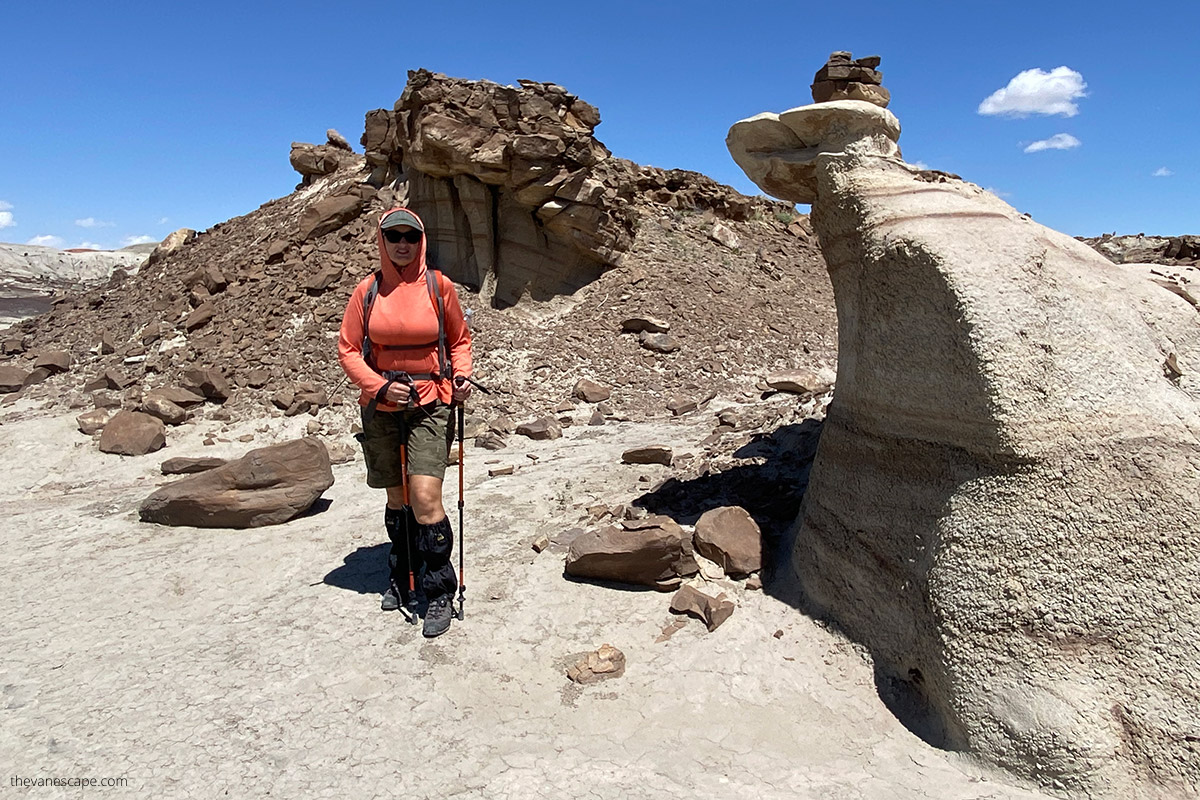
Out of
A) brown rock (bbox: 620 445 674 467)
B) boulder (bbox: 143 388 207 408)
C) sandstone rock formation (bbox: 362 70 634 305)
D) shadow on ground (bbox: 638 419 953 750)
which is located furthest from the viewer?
sandstone rock formation (bbox: 362 70 634 305)

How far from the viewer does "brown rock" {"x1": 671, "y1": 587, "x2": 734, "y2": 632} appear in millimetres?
3565

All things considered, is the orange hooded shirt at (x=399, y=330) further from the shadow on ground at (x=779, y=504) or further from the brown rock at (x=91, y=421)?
the brown rock at (x=91, y=421)

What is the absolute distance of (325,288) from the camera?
10477 millimetres

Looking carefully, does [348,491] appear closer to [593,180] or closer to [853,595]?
[853,595]

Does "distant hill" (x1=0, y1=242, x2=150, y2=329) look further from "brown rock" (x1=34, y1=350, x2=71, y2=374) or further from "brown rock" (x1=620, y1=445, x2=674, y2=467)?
"brown rock" (x1=620, y1=445, x2=674, y2=467)

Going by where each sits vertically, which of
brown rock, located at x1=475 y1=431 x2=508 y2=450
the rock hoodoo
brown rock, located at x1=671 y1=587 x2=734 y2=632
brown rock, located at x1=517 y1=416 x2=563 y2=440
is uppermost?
the rock hoodoo

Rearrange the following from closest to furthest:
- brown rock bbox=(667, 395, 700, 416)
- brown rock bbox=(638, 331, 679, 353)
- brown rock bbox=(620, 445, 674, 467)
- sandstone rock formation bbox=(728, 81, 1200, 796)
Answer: sandstone rock formation bbox=(728, 81, 1200, 796) < brown rock bbox=(620, 445, 674, 467) < brown rock bbox=(667, 395, 700, 416) < brown rock bbox=(638, 331, 679, 353)

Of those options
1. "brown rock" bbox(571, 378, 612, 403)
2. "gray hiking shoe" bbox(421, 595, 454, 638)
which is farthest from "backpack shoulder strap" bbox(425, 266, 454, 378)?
"brown rock" bbox(571, 378, 612, 403)

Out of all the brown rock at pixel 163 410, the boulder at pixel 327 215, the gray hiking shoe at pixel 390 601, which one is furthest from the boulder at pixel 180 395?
the gray hiking shoe at pixel 390 601

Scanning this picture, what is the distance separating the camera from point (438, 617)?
11.8 ft

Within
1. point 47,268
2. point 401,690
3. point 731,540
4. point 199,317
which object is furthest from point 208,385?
point 47,268

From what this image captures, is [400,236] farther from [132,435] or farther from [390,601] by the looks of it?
[132,435]

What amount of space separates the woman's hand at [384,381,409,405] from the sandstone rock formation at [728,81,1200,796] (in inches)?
84.7

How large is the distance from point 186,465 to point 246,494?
200 centimetres
